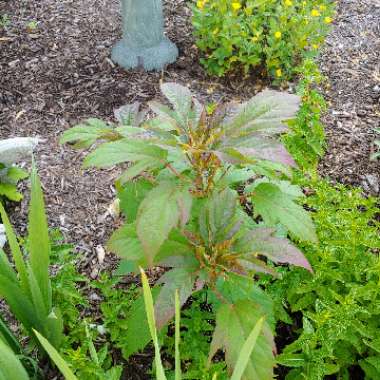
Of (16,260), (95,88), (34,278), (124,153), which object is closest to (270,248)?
(124,153)

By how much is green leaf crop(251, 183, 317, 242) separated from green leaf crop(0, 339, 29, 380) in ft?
2.61

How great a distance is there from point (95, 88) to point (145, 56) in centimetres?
41

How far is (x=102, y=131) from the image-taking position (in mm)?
1660

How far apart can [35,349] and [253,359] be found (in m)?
1.05

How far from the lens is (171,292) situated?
4.55ft

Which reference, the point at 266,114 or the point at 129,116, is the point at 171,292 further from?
the point at 129,116

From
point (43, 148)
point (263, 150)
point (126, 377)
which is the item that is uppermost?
point (263, 150)

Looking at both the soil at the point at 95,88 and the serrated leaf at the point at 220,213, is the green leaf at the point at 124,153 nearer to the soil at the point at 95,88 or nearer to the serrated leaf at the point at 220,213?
the serrated leaf at the point at 220,213

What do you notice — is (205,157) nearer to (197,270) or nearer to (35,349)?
(197,270)

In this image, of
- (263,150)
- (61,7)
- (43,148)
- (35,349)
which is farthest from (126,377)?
(61,7)

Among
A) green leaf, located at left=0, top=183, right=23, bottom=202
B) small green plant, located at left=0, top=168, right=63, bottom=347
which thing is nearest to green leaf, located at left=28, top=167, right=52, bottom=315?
small green plant, located at left=0, top=168, right=63, bottom=347

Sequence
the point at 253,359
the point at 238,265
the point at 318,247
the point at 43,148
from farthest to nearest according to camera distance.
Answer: the point at 43,148
the point at 318,247
the point at 238,265
the point at 253,359

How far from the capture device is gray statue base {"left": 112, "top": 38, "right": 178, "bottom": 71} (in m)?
3.31

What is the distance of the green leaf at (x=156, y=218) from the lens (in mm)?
1258
